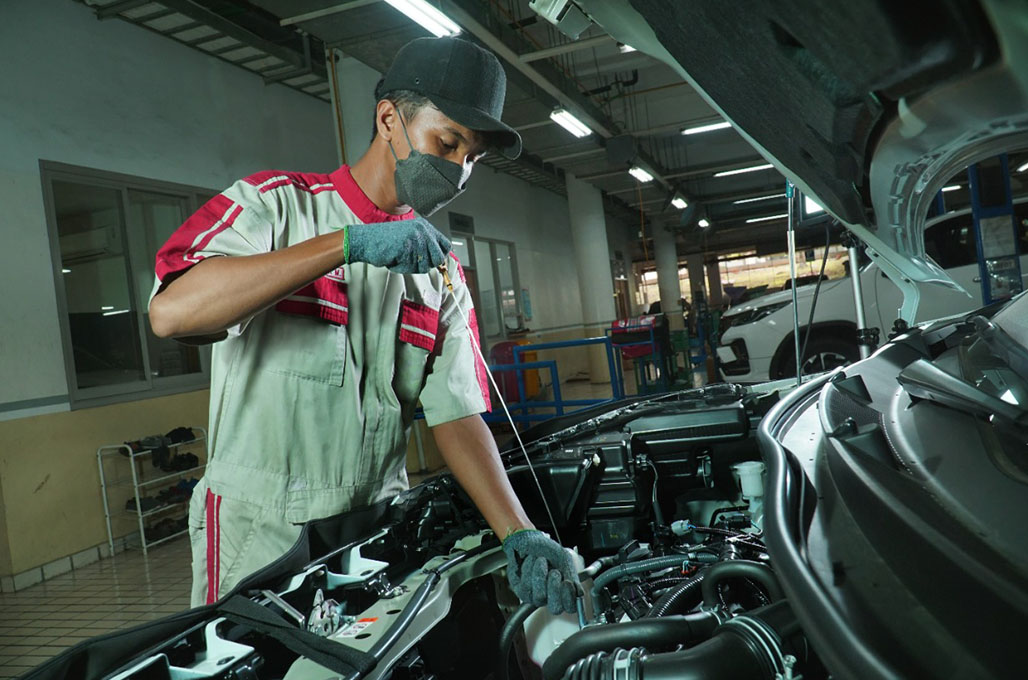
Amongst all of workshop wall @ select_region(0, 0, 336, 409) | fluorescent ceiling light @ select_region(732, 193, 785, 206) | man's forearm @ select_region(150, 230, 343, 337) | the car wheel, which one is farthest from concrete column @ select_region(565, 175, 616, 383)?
man's forearm @ select_region(150, 230, 343, 337)

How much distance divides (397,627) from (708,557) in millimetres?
559

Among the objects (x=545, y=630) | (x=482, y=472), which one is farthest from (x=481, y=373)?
(x=545, y=630)

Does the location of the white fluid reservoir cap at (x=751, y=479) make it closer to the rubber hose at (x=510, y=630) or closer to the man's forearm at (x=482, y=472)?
the man's forearm at (x=482, y=472)

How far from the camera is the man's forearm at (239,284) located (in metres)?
1.10

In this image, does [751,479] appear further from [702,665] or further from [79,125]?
[79,125]

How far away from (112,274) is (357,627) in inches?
212

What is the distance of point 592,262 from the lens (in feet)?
41.4

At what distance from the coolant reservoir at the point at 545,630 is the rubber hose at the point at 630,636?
31 cm

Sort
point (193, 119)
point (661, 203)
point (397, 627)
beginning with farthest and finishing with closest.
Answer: point (661, 203) < point (193, 119) < point (397, 627)

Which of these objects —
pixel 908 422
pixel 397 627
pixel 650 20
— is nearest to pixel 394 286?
pixel 397 627

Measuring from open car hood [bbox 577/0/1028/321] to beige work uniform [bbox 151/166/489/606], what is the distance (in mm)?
753

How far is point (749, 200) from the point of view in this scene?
16547 millimetres

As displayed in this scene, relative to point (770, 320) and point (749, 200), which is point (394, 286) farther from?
point (749, 200)

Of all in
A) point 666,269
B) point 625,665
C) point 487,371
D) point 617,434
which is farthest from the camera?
point 666,269
